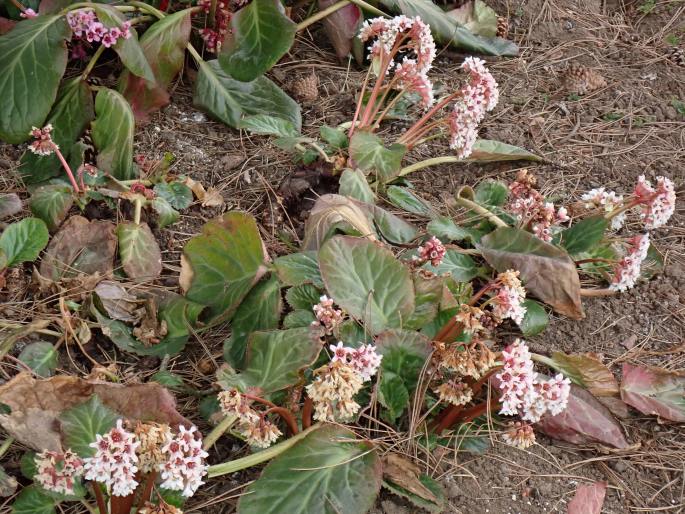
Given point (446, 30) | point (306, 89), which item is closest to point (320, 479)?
point (306, 89)

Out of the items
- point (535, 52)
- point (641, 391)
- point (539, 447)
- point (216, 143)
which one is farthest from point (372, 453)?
point (535, 52)

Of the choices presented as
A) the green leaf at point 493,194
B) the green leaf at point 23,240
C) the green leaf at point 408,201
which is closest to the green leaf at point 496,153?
the green leaf at point 493,194

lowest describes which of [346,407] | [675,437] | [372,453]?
[675,437]

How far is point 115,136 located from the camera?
2252 mm

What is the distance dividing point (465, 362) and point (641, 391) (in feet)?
1.89

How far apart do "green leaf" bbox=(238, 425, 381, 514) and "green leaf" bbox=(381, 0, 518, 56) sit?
1.65 metres

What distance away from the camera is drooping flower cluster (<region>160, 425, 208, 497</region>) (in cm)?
131

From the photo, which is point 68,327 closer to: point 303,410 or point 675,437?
point 303,410

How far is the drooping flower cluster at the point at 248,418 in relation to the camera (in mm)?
1450

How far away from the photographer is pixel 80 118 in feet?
7.72

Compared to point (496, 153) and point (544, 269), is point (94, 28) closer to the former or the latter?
point (496, 153)

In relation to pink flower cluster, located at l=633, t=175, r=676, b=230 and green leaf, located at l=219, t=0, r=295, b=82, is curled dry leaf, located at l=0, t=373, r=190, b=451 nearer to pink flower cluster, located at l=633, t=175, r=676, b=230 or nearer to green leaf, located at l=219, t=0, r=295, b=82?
green leaf, located at l=219, t=0, r=295, b=82

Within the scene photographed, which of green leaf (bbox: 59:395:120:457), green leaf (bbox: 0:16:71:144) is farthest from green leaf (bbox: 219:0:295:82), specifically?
green leaf (bbox: 59:395:120:457)

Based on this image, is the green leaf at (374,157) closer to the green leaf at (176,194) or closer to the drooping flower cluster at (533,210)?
the drooping flower cluster at (533,210)
